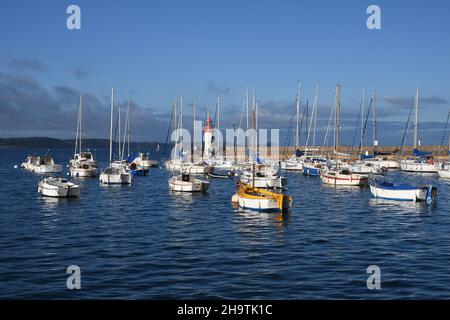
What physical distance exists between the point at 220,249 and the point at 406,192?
29.6 m

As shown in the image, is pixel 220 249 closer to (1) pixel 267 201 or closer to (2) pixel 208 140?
(1) pixel 267 201

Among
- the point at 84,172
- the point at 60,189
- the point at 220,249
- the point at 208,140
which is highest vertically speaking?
the point at 208,140

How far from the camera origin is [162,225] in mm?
39031

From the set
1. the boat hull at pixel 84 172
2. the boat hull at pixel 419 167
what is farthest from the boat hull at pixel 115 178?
the boat hull at pixel 419 167

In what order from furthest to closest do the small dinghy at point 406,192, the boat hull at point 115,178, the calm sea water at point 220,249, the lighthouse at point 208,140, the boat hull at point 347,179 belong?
the lighthouse at point 208,140 → the boat hull at point 115,178 → the boat hull at point 347,179 → the small dinghy at point 406,192 → the calm sea water at point 220,249

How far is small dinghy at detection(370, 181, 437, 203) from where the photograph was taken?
51.4m

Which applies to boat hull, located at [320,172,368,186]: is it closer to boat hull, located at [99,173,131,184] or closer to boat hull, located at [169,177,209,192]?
boat hull, located at [169,177,209,192]

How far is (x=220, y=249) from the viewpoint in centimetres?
2945

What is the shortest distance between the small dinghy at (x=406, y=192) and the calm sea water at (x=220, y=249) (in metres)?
1.65

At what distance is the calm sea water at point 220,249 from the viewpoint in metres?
21.1

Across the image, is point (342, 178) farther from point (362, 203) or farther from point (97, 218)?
point (97, 218)

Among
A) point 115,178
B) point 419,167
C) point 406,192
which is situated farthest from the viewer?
point 419,167

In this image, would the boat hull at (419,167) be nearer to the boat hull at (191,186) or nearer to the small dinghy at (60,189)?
the boat hull at (191,186)

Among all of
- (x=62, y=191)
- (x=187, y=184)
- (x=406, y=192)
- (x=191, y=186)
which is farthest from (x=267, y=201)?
(x=62, y=191)
